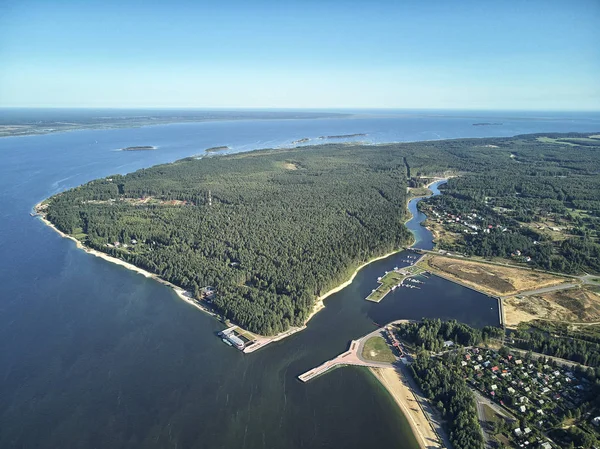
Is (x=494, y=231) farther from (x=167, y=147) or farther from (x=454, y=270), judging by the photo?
(x=167, y=147)

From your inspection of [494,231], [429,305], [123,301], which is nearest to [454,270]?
[429,305]

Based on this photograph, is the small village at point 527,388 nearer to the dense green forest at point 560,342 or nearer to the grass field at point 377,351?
the dense green forest at point 560,342

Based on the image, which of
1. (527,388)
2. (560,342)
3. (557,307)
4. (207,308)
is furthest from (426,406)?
(557,307)

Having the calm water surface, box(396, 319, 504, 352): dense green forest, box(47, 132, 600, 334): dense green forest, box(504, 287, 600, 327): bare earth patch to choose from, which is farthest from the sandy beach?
box(504, 287, 600, 327): bare earth patch

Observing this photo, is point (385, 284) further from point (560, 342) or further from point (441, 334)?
point (560, 342)

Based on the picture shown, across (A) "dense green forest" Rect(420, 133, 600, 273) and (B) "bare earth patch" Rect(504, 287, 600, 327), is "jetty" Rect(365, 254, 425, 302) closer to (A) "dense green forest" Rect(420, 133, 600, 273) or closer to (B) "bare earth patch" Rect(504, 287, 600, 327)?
(A) "dense green forest" Rect(420, 133, 600, 273)
